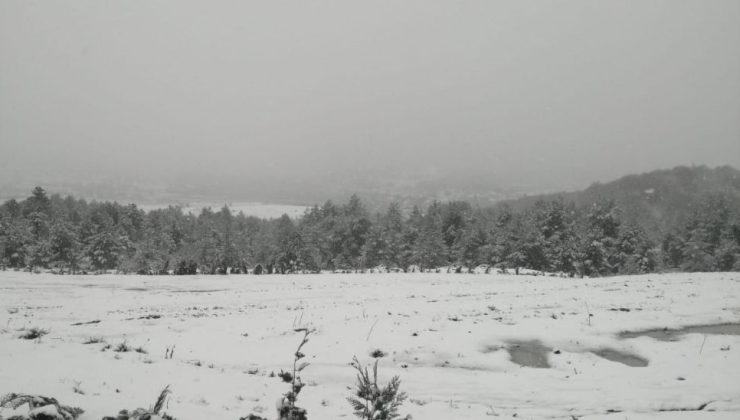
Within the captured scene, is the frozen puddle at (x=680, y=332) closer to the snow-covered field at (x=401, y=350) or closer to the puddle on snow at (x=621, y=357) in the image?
the snow-covered field at (x=401, y=350)

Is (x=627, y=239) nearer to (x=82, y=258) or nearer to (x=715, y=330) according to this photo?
(x=715, y=330)


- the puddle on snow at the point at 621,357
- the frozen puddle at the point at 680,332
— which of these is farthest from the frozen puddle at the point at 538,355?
the frozen puddle at the point at 680,332

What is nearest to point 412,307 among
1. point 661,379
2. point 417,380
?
Answer: point 417,380

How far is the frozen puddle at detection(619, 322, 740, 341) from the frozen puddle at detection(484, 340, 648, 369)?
236cm

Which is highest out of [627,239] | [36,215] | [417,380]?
[36,215]

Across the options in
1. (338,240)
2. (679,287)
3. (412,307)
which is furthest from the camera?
(338,240)

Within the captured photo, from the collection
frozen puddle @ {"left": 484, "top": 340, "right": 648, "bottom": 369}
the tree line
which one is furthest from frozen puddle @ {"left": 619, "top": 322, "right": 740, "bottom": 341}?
the tree line

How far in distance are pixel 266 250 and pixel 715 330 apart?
72809 millimetres

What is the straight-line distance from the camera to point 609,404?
10664 mm

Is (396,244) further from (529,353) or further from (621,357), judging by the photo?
(621,357)

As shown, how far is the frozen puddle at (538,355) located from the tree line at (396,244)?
140 ft

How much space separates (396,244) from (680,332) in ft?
191

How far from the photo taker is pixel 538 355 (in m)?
15.3

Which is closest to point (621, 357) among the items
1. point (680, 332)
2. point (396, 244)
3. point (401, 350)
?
point (680, 332)
